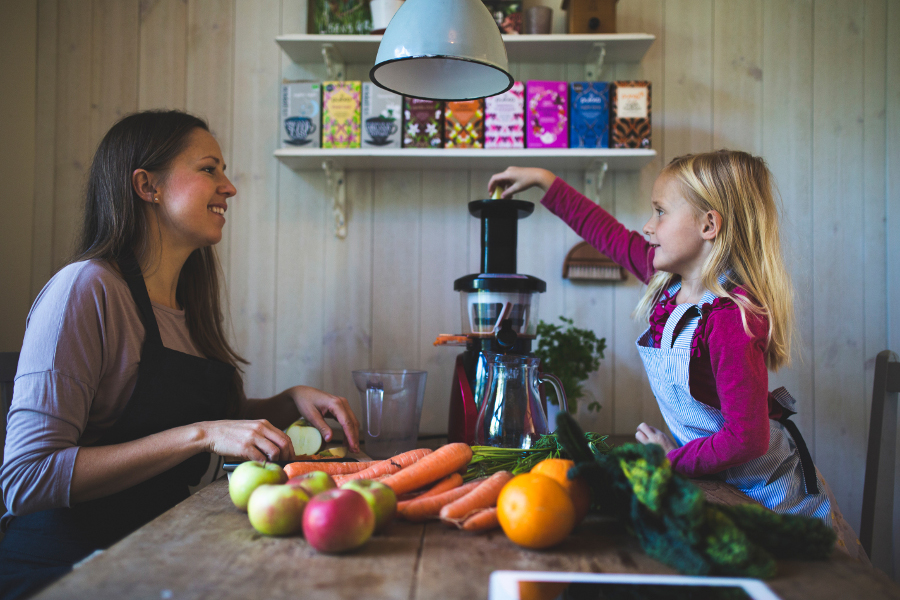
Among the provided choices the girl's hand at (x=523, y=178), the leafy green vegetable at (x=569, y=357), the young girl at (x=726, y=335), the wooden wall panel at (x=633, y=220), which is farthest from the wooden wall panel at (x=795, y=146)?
the girl's hand at (x=523, y=178)

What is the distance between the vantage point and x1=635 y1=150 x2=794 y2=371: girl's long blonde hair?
114 cm

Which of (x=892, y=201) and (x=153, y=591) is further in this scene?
(x=892, y=201)

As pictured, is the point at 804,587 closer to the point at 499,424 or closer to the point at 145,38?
the point at 499,424

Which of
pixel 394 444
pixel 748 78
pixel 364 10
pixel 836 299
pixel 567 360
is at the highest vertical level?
pixel 364 10

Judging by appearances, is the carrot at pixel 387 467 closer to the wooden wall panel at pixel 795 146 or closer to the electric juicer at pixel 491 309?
the electric juicer at pixel 491 309

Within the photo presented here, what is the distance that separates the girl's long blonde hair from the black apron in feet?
3.59

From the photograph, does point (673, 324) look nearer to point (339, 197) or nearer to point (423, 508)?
point (423, 508)

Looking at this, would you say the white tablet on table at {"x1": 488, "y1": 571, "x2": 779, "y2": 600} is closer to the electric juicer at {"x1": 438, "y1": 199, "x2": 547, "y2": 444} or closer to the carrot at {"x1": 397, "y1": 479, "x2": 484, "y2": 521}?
the carrot at {"x1": 397, "y1": 479, "x2": 484, "y2": 521}

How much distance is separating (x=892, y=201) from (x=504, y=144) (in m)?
1.33

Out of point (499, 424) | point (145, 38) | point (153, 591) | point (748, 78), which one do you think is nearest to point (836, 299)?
point (748, 78)

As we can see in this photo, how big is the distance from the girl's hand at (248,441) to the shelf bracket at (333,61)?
1.29 meters

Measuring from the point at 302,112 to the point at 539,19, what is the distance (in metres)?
0.79

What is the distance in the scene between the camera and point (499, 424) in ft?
3.43

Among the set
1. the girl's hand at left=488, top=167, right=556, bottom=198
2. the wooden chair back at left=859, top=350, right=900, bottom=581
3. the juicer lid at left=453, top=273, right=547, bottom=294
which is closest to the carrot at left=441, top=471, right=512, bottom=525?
the juicer lid at left=453, top=273, right=547, bottom=294
